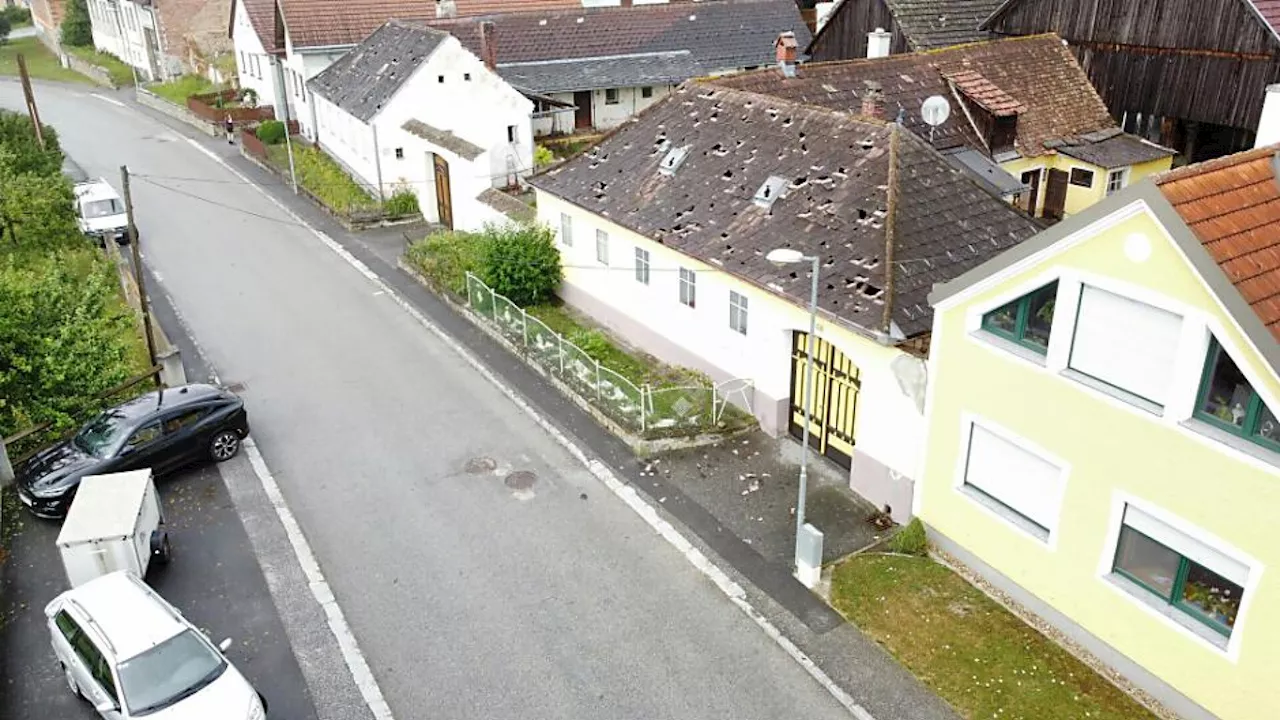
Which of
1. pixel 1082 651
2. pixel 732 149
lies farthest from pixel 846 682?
pixel 732 149

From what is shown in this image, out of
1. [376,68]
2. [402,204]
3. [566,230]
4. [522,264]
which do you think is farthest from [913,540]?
[376,68]

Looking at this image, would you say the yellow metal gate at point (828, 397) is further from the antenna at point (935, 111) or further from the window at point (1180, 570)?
the antenna at point (935, 111)

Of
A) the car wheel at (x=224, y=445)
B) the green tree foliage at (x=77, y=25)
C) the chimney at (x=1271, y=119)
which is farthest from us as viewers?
the green tree foliage at (x=77, y=25)

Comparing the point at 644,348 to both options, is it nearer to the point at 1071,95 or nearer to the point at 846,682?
the point at 846,682

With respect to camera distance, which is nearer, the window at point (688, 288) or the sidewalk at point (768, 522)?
the sidewalk at point (768, 522)

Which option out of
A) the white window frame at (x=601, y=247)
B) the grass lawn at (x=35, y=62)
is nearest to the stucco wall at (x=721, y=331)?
the white window frame at (x=601, y=247)

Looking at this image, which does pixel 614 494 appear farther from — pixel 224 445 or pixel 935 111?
pixel 935 111
